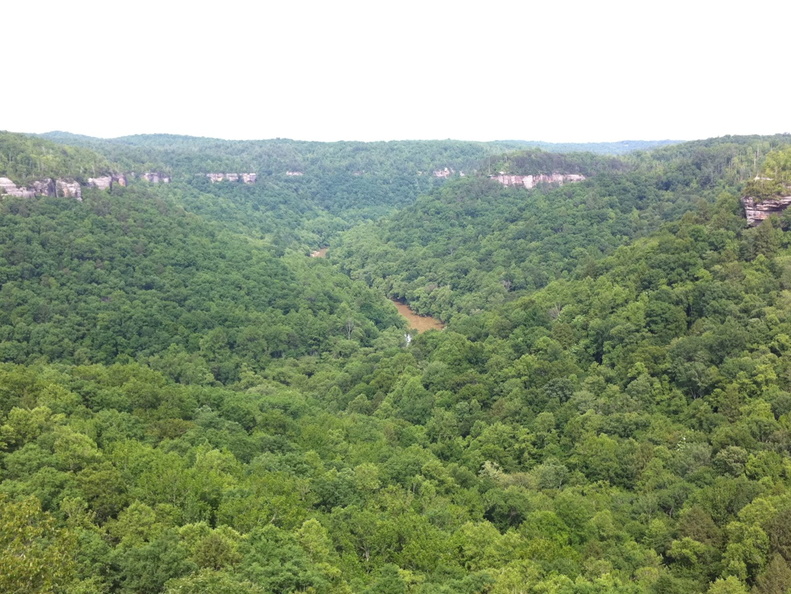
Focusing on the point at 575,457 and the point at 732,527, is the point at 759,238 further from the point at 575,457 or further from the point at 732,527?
the point at 732,527

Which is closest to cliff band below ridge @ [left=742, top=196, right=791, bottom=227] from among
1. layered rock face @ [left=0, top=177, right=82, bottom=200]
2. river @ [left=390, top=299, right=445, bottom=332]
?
river @ [left=390, top=299, right=445, bottom=332]

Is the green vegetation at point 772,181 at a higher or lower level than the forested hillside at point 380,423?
higher

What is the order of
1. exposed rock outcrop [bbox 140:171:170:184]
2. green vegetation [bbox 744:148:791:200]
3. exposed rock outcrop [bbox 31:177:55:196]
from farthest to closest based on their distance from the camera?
exposed rock outcrop [bbox 140:171:170:184] < exposed rock outcrop [bbox 31:177:55:196] < green vegetation [bbox 744:148:791:200]

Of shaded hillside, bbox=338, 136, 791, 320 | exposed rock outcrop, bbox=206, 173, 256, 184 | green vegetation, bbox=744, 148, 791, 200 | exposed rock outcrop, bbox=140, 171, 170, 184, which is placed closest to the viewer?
green vegetation, bbox=744, 148, 791, 200

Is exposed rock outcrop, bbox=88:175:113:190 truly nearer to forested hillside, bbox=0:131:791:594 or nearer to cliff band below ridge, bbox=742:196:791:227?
forested hillside, bbox=0:131:791:594

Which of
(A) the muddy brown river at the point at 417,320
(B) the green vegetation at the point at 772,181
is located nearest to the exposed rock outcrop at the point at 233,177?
(A) the muddy brown river at the point at 417,320

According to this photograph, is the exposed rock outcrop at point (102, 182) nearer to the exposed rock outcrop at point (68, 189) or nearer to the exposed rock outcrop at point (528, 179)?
the exposed rock outcrop at point (68, 189)
